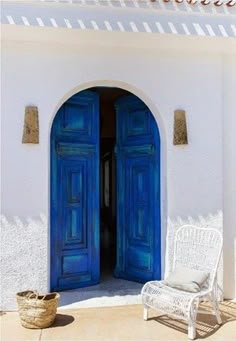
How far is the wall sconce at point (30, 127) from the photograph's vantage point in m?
4.83

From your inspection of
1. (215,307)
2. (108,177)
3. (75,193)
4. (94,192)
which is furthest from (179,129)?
(108,177)

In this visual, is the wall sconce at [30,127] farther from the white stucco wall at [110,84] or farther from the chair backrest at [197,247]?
the chair backrest at [197,247]

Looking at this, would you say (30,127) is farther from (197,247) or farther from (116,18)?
(197,247)

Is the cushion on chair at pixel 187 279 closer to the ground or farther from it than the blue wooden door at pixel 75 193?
closer to the ground

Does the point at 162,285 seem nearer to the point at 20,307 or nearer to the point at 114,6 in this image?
the point at 20,307

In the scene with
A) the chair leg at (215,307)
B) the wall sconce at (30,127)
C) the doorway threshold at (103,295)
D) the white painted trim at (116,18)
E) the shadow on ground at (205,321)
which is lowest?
the shadow on ground at (205,321)

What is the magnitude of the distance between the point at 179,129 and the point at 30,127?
6.34 ft

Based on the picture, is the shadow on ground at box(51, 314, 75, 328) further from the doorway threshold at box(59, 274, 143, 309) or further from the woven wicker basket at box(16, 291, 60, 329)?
the doorway threshold at box(59, 274, 143, 309)

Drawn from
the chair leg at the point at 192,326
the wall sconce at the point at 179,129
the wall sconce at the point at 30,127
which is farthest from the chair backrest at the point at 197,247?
the wall sconce at the point at 30,127

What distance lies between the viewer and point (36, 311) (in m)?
4.21

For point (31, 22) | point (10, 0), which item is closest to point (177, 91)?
point (31, 22)

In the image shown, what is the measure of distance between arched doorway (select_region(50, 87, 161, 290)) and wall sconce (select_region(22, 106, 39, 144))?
0.59 meters

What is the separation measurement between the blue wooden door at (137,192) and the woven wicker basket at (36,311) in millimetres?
1823

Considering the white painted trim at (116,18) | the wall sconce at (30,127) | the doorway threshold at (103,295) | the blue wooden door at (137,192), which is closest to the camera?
the white painted trim at (116,18)
